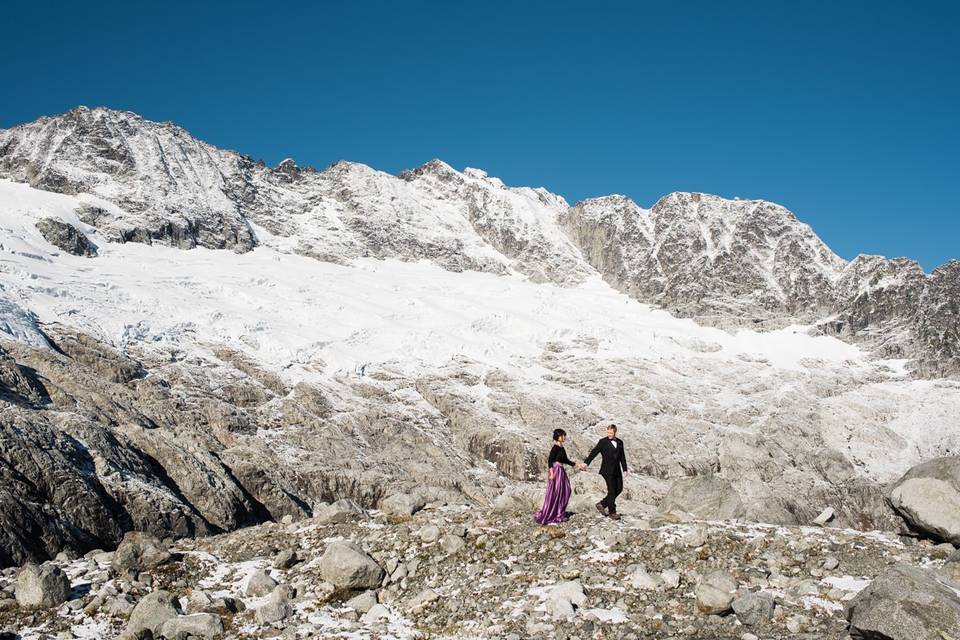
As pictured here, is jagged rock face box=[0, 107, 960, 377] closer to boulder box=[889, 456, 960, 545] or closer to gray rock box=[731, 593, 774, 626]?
boulder box=[889, 456, 960, 545]

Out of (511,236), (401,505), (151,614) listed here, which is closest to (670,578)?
(401,505)

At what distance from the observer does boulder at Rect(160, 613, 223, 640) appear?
42.0ft

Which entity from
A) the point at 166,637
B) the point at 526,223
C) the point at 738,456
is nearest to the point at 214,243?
the point at 526,223

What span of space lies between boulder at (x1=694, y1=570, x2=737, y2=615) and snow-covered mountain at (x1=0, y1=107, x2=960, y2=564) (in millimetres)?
9405

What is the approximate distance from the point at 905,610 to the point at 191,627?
13.1 m

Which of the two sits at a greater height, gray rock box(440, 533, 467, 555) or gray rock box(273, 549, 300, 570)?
gray rock box(440, 533, 467, 555)

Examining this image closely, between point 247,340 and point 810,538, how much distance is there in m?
79.3

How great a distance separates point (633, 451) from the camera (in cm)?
7888

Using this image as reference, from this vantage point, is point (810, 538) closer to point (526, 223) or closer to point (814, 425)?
point (814, 425)

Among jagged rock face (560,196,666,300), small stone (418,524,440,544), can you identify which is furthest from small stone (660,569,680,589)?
jagged rock face (560,196,666,300)

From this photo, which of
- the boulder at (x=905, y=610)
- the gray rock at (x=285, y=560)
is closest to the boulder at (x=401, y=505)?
the gray rock at (x=285, y=560)

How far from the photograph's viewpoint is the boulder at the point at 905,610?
10156 mm

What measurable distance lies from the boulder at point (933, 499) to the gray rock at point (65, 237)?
127317 millimetres

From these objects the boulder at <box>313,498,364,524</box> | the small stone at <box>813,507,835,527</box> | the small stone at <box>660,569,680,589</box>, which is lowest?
the boulder at <box>313,498,364,524</box>
